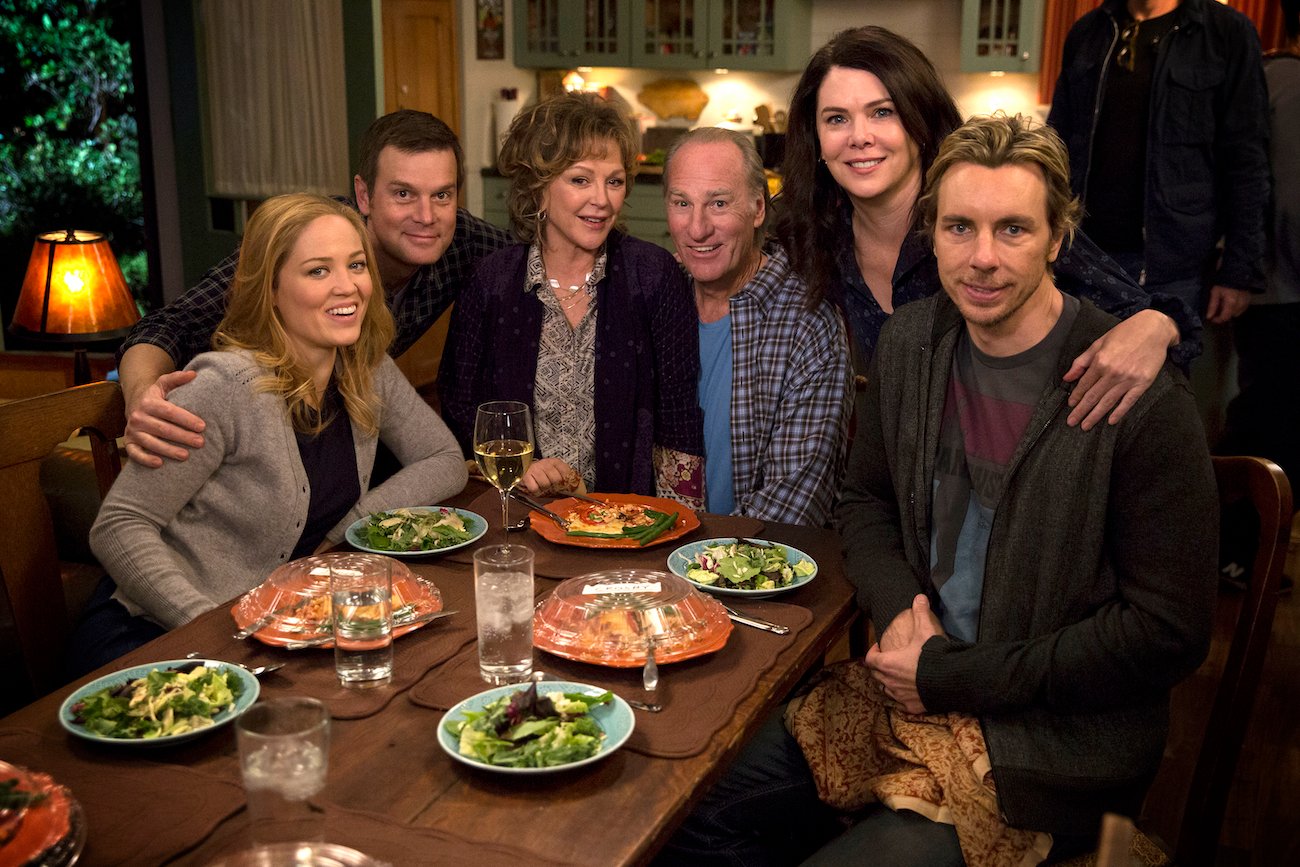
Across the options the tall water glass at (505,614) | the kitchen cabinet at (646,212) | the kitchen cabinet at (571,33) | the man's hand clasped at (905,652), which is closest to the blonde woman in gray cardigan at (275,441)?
the tall water glass at (505,614)

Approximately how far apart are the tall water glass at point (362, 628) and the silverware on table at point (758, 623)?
1.55ft

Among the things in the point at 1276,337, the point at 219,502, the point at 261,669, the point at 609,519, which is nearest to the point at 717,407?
the point at 609,519

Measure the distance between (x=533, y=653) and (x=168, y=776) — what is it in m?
0.46

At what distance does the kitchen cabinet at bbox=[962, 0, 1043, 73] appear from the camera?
5781mm

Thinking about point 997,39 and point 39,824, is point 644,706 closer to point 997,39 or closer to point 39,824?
point 39,824

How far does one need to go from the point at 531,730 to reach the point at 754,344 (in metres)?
1.27

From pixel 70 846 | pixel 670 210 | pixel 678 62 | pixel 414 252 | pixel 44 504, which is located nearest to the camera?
pixel 70 846

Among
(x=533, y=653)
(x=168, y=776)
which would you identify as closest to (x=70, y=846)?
(x=168, y=776)

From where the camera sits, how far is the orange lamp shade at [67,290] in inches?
124

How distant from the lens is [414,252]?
2652 millimetres

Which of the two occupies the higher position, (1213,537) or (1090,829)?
(1213,537)

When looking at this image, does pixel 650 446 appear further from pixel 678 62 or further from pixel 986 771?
pixel 678 62

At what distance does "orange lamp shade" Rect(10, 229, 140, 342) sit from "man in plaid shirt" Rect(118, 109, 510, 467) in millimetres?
653

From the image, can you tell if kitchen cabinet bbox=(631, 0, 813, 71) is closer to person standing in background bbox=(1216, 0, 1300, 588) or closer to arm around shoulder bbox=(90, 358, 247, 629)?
person standing in background bbox=(1216, 0, 1300, 588)
